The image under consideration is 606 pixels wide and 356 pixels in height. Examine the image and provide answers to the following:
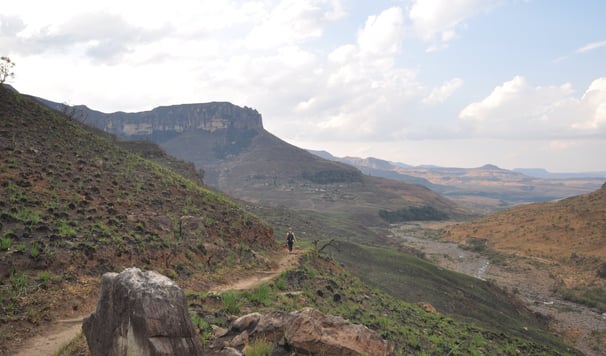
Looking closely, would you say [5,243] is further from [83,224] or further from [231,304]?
[231,304]

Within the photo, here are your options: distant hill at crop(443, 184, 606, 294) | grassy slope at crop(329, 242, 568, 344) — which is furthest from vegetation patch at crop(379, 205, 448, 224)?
grassy slope at crop(329, 242, 568, 344)

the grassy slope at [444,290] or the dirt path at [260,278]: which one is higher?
the dirt path at [260,278]

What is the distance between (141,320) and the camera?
6.02m

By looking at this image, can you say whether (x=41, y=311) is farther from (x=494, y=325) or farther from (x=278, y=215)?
(x=278, y=215)

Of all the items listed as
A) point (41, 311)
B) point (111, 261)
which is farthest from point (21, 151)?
point (41, 311)

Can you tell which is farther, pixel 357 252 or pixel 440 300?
pixel 357 252

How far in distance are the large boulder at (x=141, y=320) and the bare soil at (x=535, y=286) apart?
2824 cm

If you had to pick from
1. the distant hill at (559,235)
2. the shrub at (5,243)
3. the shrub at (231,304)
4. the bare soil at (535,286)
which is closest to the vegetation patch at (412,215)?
the distant hill at (559,235)

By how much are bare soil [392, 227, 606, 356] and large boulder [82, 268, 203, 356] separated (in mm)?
28237

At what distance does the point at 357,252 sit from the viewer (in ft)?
131

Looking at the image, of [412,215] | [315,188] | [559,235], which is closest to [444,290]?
[559,235]

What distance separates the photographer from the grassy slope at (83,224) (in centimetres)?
1162

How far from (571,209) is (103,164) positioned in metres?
72.4

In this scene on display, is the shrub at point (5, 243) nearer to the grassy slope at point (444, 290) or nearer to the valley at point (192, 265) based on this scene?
the valley at point (192, 265)
